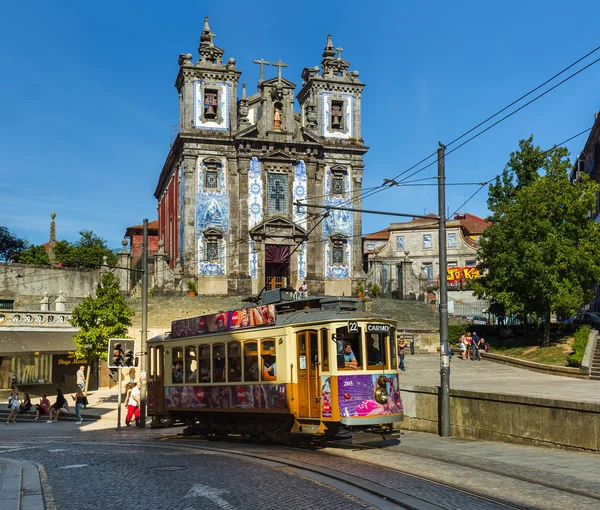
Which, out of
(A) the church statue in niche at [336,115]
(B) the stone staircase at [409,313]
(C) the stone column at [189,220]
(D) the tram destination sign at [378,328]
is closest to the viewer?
(D) the tram destination sign at [378,328]

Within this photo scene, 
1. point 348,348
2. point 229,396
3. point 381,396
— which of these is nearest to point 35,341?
point 229,396

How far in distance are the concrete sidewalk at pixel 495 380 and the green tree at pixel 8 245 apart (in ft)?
180

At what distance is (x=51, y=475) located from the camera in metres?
12.4

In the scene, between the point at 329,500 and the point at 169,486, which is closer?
the point at 329,500

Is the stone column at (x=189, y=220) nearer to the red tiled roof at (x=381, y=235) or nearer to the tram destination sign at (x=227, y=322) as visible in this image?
the tram destination sign at (x=227, y=322)

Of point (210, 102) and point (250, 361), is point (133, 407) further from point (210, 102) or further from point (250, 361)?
point (210, 102)

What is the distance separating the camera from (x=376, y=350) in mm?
16062

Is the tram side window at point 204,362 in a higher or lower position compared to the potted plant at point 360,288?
lower

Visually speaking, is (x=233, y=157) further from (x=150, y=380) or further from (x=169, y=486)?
(x=169, y=486)

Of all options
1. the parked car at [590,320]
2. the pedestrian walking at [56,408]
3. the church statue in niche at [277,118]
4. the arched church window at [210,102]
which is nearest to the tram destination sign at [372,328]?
the pedestrian walking at [56,408]

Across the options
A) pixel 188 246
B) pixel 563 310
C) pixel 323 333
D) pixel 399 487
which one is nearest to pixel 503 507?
pixel 399 487

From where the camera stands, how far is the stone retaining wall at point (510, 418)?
14414mm

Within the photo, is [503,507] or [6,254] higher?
[6,254]

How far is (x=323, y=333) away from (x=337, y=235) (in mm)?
40323
